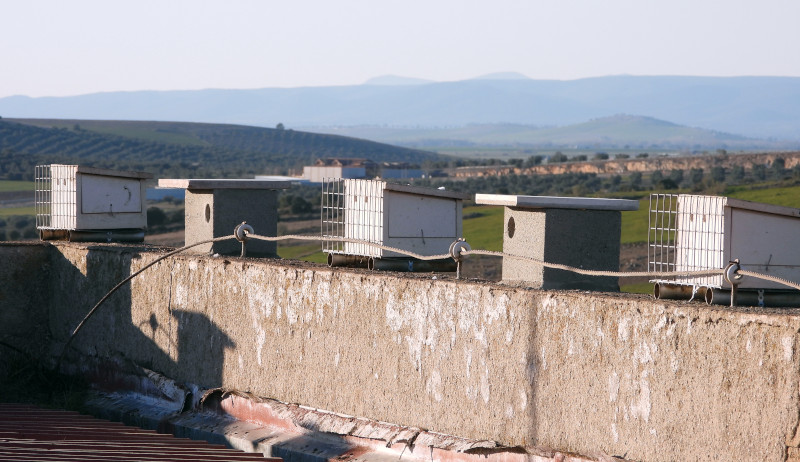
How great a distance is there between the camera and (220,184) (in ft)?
34.0

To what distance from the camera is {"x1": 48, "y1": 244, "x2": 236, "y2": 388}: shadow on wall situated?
9.23 meters

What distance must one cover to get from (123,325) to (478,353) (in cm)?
447

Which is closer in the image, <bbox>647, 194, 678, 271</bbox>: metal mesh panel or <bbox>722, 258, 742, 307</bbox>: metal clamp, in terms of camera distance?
<bbox>722, 258, 742, 307</bbox>: metal clamp

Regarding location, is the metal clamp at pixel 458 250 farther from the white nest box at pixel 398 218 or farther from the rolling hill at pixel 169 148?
the rolling hill at pixel 169 148

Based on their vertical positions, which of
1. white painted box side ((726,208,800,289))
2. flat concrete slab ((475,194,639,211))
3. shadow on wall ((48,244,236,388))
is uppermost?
flat concrete slab ((475,194,639,211))

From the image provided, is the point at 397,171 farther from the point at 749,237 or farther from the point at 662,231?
the point at 749,237

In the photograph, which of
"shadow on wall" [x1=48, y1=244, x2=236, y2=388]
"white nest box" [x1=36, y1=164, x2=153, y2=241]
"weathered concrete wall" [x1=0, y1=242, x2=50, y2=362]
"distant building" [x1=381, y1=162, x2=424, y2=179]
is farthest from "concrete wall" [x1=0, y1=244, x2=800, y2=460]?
"distant building" [x1=381, y1=162, x2=424, y2=179]

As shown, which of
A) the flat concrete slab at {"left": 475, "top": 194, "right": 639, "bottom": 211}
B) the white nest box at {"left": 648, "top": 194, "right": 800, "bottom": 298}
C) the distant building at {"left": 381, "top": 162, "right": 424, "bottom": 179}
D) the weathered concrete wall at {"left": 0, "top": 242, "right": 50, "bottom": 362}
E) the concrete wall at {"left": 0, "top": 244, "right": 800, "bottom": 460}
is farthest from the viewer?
the distant building at {"left": 381, "top": 162, "right": 424, "bottom": 179}

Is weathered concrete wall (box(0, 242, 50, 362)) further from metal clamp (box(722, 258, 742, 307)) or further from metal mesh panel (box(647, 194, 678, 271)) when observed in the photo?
metal clamp (box(722, 258, 742, 307))

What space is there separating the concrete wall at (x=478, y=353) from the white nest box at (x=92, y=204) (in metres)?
1.56

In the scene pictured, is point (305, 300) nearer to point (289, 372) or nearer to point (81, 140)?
point (289, 372)

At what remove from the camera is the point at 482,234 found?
29.5 metres

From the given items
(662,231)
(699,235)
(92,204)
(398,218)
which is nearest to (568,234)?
(662,231)

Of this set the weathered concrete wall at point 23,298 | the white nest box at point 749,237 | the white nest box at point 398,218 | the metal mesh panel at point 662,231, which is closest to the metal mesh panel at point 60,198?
the weathered concrete wall at point 23,298
